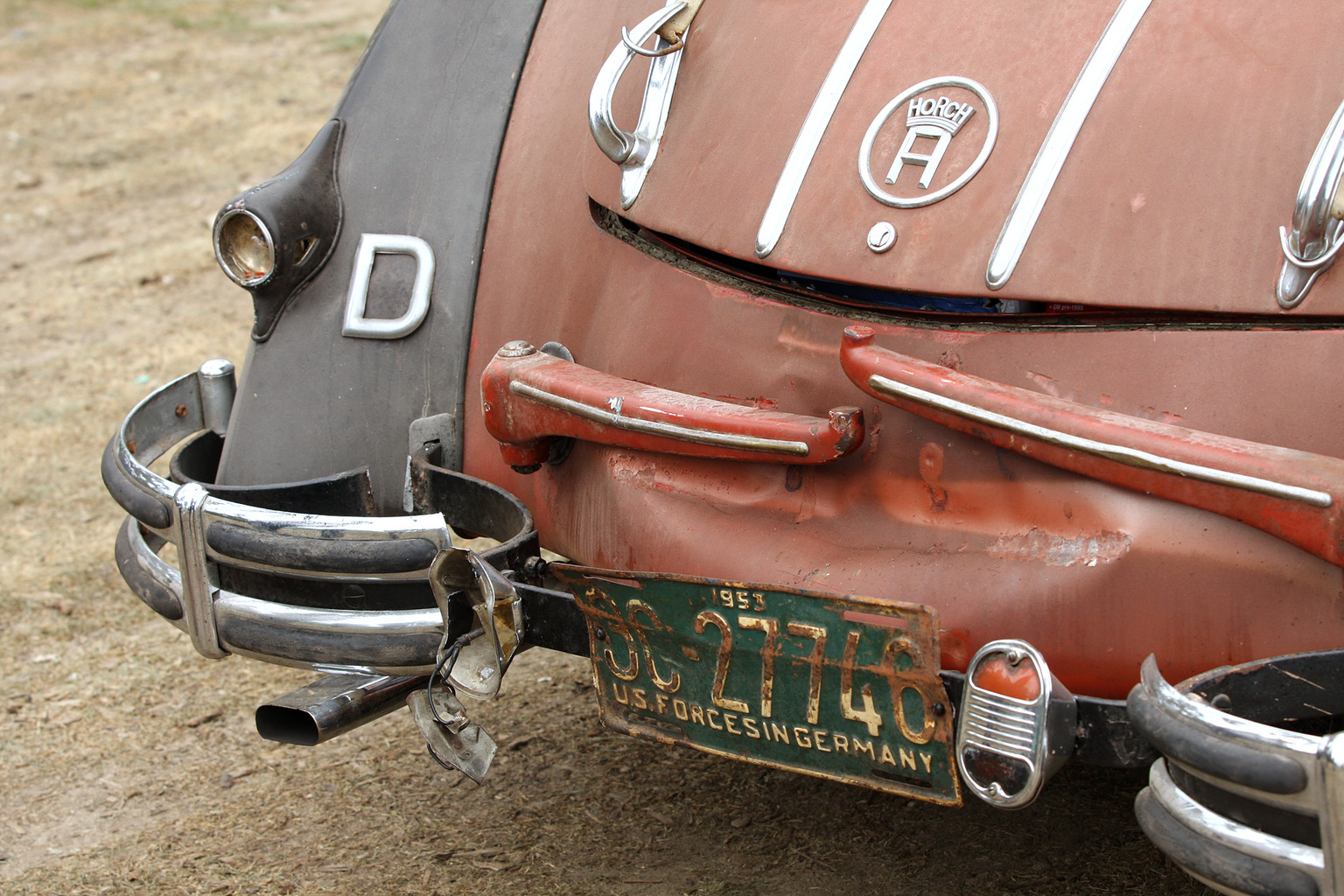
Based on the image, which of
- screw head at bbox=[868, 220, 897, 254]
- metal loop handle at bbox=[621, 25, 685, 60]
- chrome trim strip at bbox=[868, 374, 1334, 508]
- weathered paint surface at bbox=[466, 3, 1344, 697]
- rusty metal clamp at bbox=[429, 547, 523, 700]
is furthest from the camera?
metal loop handle at bbox=[621, 25, 685, 60]

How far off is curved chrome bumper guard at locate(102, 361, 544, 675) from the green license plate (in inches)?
8.2

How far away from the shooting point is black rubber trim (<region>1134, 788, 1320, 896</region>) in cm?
145

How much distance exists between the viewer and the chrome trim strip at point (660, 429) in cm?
187

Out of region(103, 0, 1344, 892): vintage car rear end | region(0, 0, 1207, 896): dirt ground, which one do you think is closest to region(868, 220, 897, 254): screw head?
region(103, 0, 1344, 892): vintage car rear end

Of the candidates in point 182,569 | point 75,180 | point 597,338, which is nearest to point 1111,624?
point 597,338

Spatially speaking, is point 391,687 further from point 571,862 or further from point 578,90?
point 578,90

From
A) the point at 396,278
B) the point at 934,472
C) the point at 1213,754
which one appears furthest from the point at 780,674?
the point at 396,278

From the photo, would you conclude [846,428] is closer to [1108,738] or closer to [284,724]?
[1108,738]

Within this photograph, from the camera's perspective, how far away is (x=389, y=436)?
251 centimetres

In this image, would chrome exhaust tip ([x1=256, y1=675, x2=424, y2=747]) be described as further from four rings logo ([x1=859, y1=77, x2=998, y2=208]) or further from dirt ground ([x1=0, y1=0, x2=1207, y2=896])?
four rings logo ([x1=859, y1=77, x2=998, y2=208])

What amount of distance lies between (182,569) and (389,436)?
1.39 feet

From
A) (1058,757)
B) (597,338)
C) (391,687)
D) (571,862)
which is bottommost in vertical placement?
(571,862)

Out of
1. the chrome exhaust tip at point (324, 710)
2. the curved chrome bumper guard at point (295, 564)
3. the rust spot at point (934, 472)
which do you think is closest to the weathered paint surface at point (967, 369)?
the rust spot at point (934, 472)

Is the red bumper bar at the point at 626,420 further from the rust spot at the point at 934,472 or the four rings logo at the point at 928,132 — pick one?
the four rings logo at the point at 928,132
